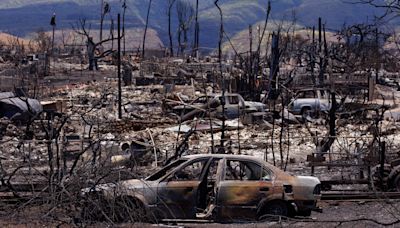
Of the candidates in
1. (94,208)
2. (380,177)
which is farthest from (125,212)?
(380,177)

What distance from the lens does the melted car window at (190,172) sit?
546 inches

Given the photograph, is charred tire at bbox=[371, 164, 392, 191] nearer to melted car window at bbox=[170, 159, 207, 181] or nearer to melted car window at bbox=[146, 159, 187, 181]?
melted car window at bbox=[170, 159, 207, 181]

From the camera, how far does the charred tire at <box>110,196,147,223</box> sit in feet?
36.5

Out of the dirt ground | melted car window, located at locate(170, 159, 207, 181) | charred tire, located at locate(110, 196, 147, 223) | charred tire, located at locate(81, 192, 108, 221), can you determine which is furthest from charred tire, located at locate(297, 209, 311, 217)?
charred tire, located at locate(81, 192, 108, 221)

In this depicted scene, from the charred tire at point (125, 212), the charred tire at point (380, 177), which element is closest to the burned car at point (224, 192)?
the charred tire at point (125, 212)

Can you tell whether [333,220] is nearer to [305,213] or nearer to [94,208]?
[305,213]

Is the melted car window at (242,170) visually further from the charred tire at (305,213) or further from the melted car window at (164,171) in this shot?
the charred tire at (305,213)

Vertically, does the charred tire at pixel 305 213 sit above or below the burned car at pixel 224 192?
below

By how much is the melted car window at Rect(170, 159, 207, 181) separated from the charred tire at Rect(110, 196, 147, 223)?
123cm

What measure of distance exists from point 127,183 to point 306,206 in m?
2.92

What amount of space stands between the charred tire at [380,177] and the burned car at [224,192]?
3.67 meters

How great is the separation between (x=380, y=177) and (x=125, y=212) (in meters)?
7.50

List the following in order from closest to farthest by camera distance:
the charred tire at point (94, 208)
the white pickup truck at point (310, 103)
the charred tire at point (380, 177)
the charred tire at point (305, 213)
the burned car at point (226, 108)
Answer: the charred tire at point (94, 208), the charred tire at point (305, 213), the charred tire at point (380, 177), the burned car at point (226, 108), the white pickup truck at point (310, 103)

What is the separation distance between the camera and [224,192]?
13.8 metres
